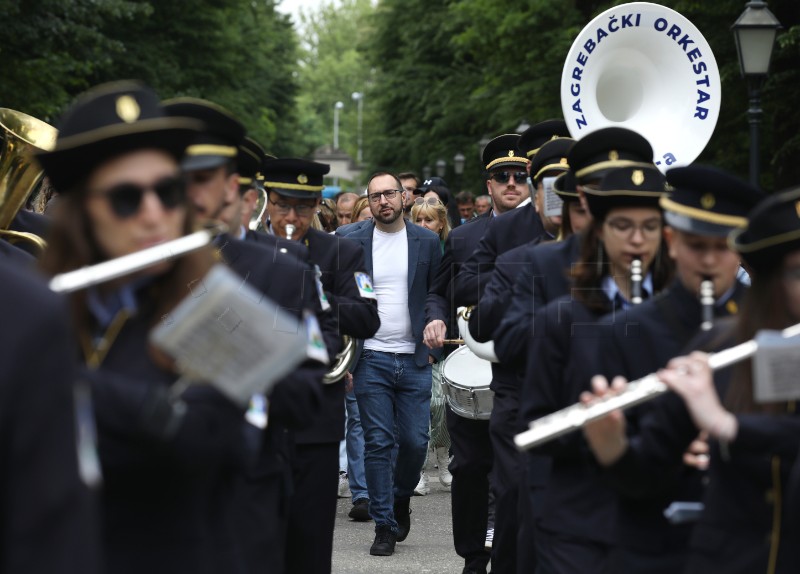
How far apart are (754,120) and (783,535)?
11.6 metres

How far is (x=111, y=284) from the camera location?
370 centimetres

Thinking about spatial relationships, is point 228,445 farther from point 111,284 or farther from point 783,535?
point 783,535

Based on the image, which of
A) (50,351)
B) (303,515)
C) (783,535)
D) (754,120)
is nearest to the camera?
(50,351)

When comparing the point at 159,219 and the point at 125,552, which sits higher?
the point at 159,219

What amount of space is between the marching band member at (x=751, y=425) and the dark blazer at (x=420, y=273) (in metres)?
6.55

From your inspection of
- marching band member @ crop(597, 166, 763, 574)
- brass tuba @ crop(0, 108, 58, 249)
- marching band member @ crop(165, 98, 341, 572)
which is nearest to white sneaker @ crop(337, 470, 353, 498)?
brass tuba @ crop(0, 108, 58, 249)

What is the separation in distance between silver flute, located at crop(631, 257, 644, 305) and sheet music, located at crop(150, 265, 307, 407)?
79.6 inches

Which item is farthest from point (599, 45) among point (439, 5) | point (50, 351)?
point (439, 5)

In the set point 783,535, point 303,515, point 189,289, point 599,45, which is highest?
point 599,45

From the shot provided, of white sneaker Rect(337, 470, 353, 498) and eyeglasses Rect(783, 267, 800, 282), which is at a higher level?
eyeglasses Rect(783, 267, 800, 282)

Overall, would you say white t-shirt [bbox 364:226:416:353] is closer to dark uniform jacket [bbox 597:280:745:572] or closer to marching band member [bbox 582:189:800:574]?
dark uniform jacket [bbox 597:280:745:572]

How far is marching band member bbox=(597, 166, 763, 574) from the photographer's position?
4828mm

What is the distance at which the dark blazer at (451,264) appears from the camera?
9625mm

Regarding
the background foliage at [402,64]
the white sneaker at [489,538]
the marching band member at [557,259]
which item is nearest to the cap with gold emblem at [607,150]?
the marching band member at [557,259]
